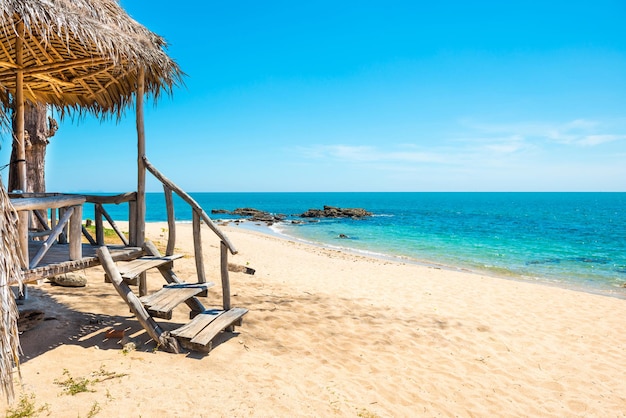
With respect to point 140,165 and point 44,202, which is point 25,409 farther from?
point 140,165

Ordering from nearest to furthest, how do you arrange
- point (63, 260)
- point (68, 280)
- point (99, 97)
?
point (63, 260) → point (99, 97) → point (68, 280)

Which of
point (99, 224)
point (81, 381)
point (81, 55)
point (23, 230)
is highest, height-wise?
point (81, 55)

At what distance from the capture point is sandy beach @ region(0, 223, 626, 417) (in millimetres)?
4152

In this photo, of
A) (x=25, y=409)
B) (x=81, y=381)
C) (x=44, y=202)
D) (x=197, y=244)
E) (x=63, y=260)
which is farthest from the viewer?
(x=197, y=244)

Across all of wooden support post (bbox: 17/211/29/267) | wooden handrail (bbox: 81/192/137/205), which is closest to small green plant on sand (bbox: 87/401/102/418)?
wooden support post (bbox: 17/211/29/267)

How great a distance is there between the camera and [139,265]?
5.84 metres

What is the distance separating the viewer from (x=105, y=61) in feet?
20.5

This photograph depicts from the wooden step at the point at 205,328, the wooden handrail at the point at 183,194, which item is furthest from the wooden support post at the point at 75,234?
the wooden step at the point at 205,328

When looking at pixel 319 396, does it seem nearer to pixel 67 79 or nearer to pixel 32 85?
pixel 67 79

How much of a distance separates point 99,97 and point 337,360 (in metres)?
6.76

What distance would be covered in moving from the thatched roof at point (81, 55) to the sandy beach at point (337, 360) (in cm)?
399

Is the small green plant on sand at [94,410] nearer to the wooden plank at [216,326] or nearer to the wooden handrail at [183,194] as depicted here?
the wooden plank at [216,326]

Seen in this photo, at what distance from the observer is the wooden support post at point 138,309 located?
205 inches

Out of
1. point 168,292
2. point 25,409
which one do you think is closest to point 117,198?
point 168,292
